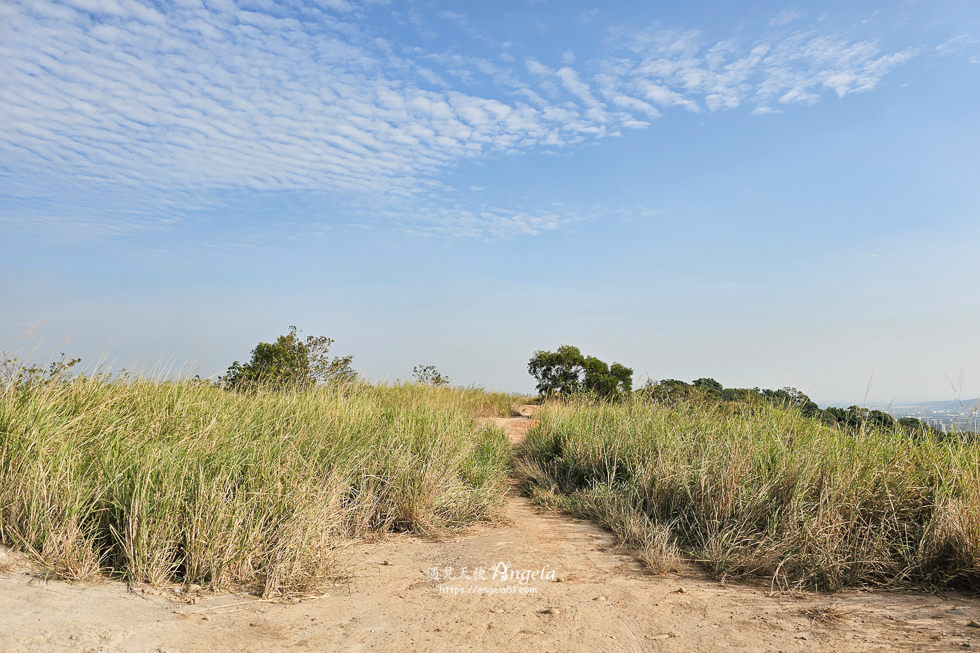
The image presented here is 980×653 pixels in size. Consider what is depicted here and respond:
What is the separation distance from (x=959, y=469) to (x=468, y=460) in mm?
4602

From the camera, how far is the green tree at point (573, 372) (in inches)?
655

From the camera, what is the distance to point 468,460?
265 inches

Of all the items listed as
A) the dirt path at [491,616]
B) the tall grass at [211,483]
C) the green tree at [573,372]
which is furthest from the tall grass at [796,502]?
the green tree at [573,372]

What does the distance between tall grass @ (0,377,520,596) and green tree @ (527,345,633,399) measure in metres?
10.2

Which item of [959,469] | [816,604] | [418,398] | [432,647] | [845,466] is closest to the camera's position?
[432,647]

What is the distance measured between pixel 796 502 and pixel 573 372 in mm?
12488

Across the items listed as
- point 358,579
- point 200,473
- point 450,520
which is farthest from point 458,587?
point 200,473

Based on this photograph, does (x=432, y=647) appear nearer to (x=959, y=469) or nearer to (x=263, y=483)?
(x=263, y=483)

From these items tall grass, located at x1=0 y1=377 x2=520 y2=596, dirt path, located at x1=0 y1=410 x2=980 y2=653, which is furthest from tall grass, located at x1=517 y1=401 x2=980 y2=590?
tall grass, located at x1=0 y1=377 x2=520 y2=596

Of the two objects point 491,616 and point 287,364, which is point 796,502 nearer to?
point 491,616

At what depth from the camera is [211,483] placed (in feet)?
13.3

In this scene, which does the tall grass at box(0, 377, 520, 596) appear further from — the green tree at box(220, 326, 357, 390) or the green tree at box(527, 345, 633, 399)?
the green tree at box(527, 345, 633, 399)

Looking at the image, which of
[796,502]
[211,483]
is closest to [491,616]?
[211,483]

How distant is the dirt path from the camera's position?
10.3 ft
